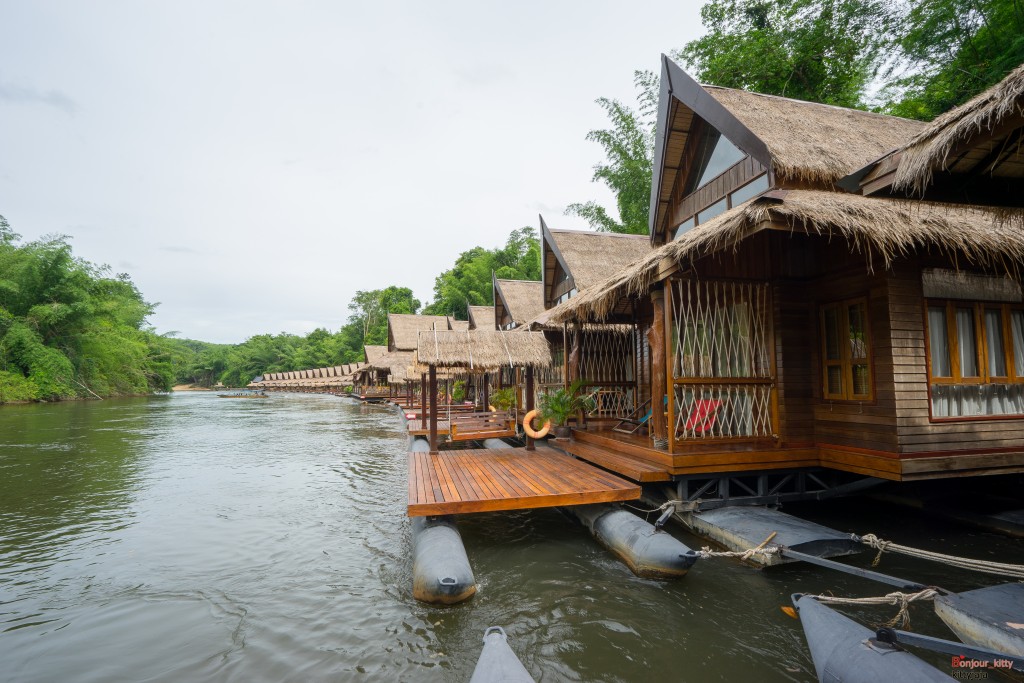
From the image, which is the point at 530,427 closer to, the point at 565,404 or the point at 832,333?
the point at 565,404

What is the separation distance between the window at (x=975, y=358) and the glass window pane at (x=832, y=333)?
37.7 inches

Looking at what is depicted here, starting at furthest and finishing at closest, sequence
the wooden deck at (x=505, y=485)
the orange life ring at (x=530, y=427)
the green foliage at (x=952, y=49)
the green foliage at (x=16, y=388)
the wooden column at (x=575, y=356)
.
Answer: the green foliage at (x=16, y=388) < the green foliage at (x=952, y=49) < the wooden column at (x=575, y=356) < the orange life ring at (x=530, y=427) < the wooden deck at (x=505, y=485)

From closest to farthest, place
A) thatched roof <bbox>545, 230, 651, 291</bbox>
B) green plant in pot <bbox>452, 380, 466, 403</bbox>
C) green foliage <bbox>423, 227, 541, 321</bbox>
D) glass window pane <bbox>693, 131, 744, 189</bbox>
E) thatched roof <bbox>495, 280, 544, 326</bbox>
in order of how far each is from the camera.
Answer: glass window pane <bbox>693, 131, 744, 189</bbox>, thatched roof <bbox>545, 230, 651, 291</bbox>, thatched roof <bbox>495, 280, 544, 326</bbox>, green plant in pot <bbox>452, 380, 466, 403</bbox>, green foliage <bbox>423, 227, 541, 321</bbox>

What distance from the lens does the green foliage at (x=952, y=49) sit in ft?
41.9

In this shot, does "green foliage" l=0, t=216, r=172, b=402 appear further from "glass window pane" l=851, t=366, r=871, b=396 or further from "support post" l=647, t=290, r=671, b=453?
"glass window pane" l=851, t=366, r=871, b=396

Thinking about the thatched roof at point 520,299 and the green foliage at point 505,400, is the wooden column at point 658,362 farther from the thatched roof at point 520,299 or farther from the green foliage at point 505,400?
the thatched roof at point 520,299

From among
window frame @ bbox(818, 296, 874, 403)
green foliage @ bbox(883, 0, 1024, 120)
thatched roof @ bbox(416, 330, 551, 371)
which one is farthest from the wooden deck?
green foliage @ bbox(883, 0, 1024, 120)

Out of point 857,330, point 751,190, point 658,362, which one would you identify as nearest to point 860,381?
point 857,330

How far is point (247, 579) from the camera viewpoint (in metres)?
5.54

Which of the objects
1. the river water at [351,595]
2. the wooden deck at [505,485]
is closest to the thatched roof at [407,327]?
the river water at [351,595]

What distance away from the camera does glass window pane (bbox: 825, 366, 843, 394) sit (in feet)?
21.7

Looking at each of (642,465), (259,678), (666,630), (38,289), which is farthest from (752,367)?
(38,289)

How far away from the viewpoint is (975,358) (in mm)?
6199

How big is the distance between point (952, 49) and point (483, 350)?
18123 mm
